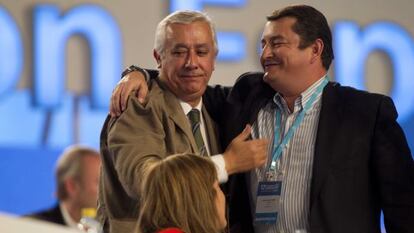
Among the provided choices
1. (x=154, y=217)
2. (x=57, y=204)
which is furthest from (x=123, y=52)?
(x=154, y=217)

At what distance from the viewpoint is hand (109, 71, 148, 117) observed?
9.44 feet

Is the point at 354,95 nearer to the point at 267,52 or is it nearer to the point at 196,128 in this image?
the point at 267,52

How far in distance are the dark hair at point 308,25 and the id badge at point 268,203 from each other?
50 centimetres

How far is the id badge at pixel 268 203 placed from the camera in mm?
3031

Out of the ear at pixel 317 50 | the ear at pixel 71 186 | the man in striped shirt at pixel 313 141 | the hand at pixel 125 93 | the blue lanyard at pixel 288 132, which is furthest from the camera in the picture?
the ear at pixel 71 186

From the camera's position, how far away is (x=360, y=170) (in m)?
3.00

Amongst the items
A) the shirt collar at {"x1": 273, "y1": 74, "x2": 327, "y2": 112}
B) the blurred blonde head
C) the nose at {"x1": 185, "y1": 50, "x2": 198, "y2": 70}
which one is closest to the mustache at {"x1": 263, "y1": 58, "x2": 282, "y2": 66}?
the shirt collar at {"x1": 273, "y1": 74, "x2": 327, "y2": 112}

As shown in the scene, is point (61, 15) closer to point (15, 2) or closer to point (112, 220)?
point (15, 2)

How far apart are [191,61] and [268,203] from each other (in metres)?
0.53

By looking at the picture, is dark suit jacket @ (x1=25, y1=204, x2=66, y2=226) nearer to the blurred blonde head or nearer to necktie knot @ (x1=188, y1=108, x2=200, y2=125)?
necktie knot @ (x1=188, y1=108, x2=200, y2=125)

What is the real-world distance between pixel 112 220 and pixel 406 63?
4.56 meters

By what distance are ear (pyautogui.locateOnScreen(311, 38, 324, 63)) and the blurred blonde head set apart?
99 cm

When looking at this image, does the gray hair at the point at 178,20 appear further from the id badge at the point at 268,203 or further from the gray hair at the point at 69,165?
the gray hair at the point at 69,165

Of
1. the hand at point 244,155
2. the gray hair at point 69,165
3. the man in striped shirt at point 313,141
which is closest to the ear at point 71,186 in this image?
the gray hair at point 69,165
